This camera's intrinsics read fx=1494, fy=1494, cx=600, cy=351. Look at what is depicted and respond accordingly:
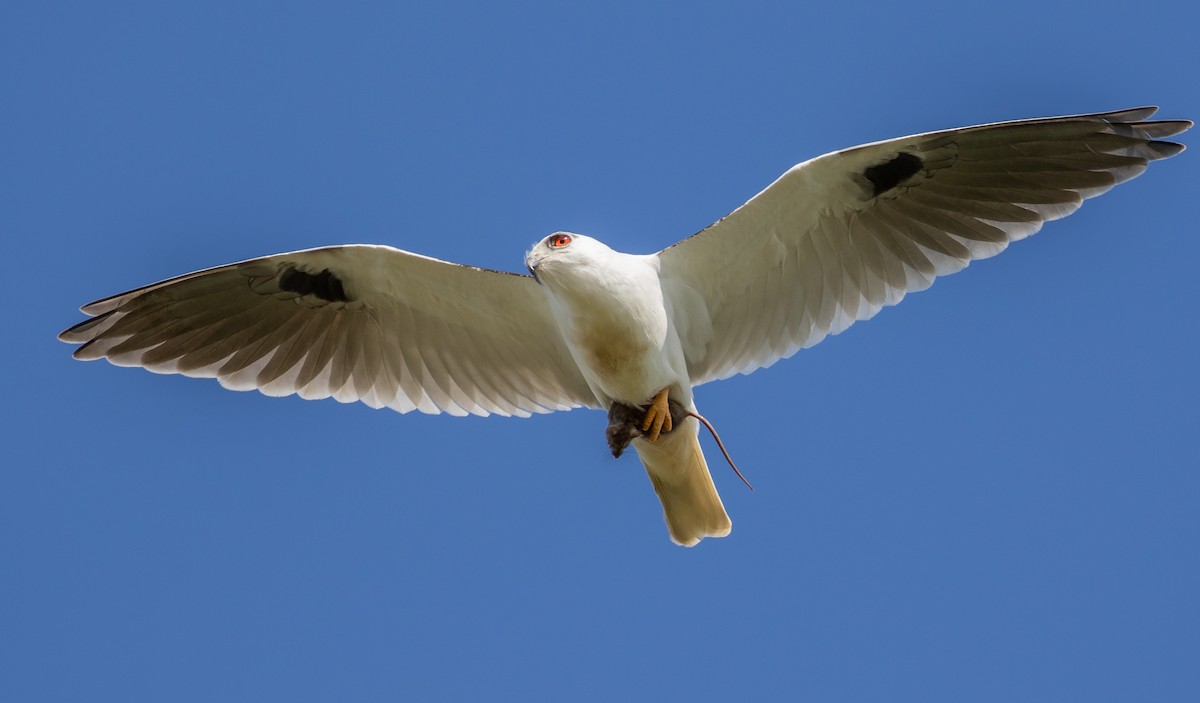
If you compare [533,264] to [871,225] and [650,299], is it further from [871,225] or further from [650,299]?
[871,225]

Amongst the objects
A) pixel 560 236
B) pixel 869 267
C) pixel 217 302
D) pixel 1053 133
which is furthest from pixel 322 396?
pixel 1053 133

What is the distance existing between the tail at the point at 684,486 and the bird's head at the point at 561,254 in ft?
3.75

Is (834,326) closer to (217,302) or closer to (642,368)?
(642,368)

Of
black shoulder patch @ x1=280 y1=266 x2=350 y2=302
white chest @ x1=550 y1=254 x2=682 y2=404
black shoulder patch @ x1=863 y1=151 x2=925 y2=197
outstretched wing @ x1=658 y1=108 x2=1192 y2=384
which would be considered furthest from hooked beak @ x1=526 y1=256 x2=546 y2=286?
black shoulder patch @ x1=863 y1=151 x2=925 y2=197

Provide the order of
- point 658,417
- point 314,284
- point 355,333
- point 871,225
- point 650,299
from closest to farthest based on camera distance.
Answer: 1. point 650,299
2. point 658,417
3. point 871,225
4. point 314,284
5. point 355,333

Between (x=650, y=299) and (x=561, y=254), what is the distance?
1.94 ft

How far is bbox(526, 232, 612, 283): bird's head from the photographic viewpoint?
820cm

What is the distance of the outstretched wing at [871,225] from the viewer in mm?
8414

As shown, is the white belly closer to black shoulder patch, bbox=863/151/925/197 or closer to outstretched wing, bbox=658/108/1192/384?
outstretched wing, bbox=658/108/1192/384

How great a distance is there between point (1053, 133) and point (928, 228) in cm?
89

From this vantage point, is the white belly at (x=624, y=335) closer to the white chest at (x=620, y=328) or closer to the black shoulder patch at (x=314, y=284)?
the white chest at (x=620, y=328)

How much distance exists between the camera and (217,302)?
30.6 ft

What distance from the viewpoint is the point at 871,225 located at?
889cm

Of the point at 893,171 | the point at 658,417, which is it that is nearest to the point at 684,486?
the point at 658,417
